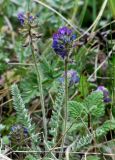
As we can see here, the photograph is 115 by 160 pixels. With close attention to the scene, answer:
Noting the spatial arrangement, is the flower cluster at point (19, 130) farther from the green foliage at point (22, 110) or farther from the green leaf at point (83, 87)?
the green leaf at point (83, 87)

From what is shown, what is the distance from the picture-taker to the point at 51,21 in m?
2.32

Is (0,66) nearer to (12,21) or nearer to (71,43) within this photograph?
(71,43)

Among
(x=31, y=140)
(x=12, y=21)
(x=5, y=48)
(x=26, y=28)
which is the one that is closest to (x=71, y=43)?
(x=26, y=28)

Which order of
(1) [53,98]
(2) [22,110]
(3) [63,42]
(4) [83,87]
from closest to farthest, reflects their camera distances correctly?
1. (3) [63,42]
2. (2) [22,110]
3. (4) [83,87]
4. (1) [53,98]

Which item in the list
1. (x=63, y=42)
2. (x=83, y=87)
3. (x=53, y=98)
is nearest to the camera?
(x=63, y=42)

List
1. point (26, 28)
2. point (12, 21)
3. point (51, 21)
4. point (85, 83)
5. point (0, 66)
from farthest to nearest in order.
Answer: point (12, 21) → point (51, 21) → point (0, 66) → point (85, 83) → point (26, 28)

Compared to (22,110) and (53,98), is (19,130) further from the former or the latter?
(53,98)

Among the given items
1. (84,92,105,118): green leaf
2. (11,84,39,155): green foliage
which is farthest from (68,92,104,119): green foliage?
(11,84,39,155): green foliage

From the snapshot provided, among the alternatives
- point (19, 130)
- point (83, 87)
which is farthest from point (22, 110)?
point (83, 87)

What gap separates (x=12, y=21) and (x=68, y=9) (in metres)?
0.32

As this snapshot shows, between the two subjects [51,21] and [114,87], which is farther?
[51,21]

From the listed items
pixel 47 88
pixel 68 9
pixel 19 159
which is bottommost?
pixel 19 159

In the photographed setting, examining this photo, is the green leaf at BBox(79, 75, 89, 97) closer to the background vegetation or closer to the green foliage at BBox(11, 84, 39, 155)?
the background vegetation

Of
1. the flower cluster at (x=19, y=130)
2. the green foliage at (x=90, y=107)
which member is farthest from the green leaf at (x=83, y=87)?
the flower cluster at (x=19, y=130)
